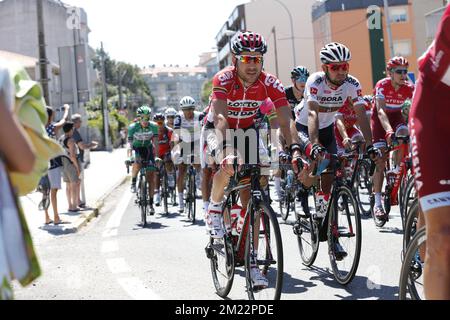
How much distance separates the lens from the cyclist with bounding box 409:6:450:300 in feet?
10.6

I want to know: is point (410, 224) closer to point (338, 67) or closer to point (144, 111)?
point (338, 67)

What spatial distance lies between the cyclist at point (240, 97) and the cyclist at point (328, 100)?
665mm

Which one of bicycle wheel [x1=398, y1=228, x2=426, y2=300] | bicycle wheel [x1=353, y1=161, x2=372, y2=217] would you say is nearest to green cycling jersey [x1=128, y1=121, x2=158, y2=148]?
bicycle wheel [x1=353, y1=161, x2=372, y2=217]

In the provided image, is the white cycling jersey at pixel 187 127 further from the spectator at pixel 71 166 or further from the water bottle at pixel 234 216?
the water bottle at pixel 234 216

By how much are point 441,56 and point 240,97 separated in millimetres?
3291

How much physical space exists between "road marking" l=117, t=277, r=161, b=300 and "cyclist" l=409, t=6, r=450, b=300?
3427 mm

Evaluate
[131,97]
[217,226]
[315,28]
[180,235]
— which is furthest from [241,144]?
[131,97]

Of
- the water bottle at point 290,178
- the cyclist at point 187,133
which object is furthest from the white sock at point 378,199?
the cyclist at point 187,133

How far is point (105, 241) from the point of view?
10.6m

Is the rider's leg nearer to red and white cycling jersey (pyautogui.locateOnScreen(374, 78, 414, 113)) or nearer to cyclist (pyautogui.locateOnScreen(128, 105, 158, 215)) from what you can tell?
cyclist (pyautogui.locateOnScreen(128, 105, 158, 215))

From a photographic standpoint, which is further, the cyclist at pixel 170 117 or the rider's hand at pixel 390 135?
the cyclist at pixel 170 117

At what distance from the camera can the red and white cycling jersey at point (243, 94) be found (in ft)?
20.5

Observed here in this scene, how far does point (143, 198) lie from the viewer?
12492 mm
